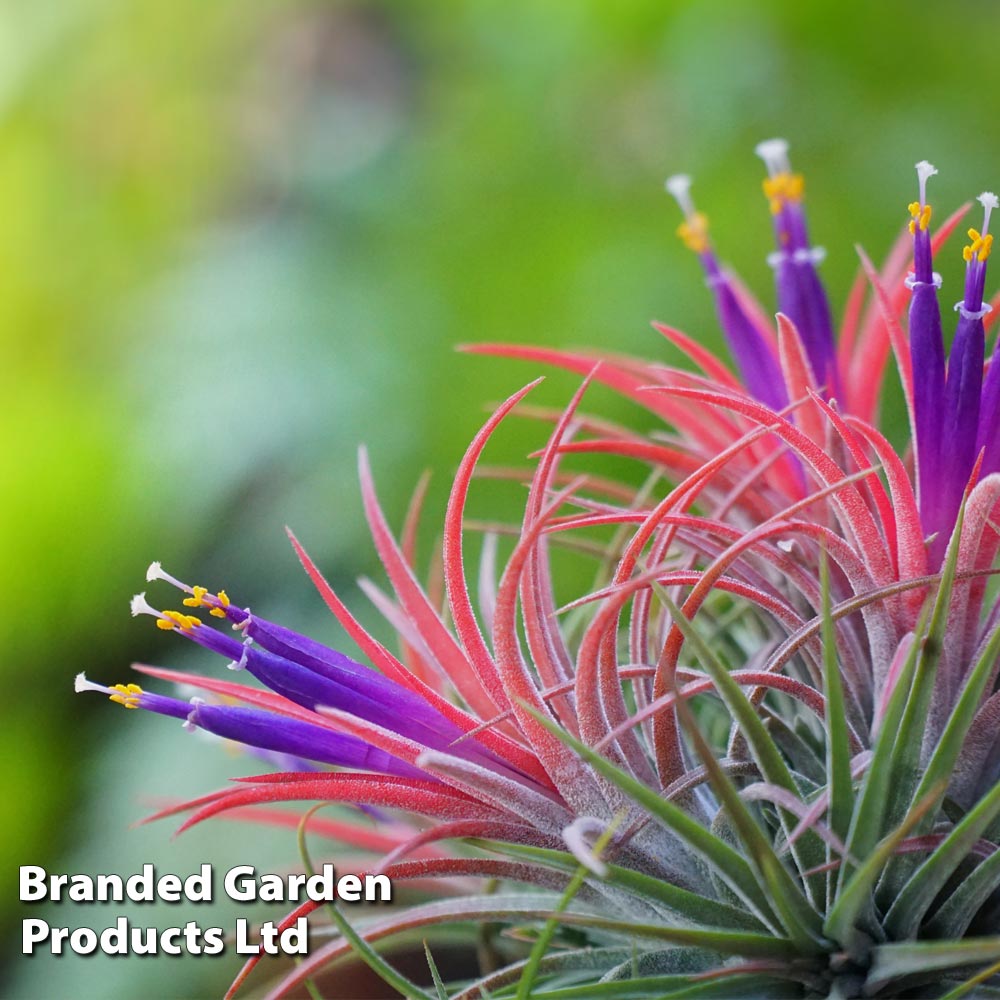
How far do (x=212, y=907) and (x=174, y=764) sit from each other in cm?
19

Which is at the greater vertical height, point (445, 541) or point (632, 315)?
point (632, 315)

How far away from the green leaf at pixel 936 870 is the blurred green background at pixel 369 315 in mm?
848

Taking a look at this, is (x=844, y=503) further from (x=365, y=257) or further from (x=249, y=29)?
(x=249, y=29)

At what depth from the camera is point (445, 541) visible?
36cm

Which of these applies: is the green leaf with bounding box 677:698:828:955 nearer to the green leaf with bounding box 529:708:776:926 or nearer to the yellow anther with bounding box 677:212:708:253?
the green leaf with bounding box 529:708:776:926

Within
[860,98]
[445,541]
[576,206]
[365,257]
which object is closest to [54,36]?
[365,257]

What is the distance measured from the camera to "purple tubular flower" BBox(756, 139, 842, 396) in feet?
1.52

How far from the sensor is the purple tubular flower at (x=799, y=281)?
1.52 ft

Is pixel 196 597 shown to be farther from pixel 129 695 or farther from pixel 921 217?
pixel 921 217

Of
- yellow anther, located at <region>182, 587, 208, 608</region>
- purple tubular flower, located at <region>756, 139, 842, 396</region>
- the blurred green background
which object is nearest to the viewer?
yellow anther, located at <region>182, 587, 208, 608</region>

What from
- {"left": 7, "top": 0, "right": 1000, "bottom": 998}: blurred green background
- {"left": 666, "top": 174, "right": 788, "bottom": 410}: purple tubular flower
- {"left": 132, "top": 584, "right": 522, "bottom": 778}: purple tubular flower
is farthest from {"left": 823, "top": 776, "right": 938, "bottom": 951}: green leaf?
{"left": 7, "top": 0, "right": 1000, "bottom": 998}: blurred green background

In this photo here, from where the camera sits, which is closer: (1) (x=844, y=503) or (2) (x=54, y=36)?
(1) (x=844, y=503)

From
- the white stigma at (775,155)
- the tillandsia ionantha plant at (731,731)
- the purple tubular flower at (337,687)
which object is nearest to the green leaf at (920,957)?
the tillandsia ionantha plant at (731,731)

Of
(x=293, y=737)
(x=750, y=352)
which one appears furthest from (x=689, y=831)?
(x=750, y=352)
